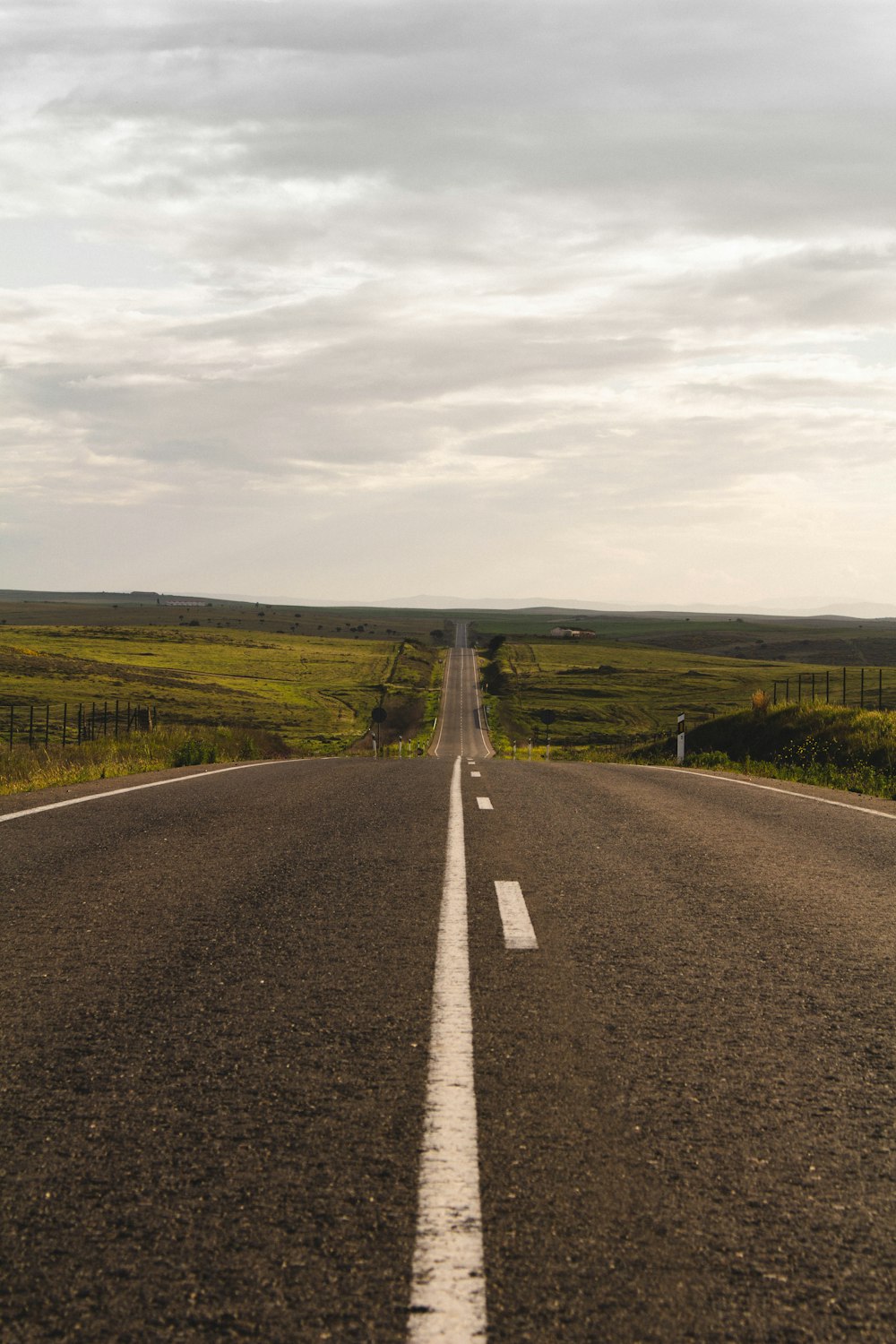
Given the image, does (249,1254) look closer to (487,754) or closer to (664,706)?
(487,754)

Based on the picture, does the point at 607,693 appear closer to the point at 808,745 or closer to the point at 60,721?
the point at 60,721

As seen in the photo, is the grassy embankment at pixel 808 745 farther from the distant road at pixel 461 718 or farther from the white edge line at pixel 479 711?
the white edge line at pixel 479 711

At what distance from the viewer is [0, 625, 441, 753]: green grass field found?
6988cm

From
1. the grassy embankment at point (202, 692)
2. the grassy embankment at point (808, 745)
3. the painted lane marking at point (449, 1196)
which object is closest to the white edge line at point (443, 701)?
the grassy embankment at point (202, 692)

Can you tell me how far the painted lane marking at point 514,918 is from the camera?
5801 millimetres

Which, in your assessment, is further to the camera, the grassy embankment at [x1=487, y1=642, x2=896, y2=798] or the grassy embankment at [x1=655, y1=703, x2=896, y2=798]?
the grassy embankment at [x1=487, y1=642, x2=896, y2=798]

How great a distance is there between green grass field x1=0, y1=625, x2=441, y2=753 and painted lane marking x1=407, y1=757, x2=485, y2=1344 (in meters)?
55.7

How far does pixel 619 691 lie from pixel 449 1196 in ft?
348

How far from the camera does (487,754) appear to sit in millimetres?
63594

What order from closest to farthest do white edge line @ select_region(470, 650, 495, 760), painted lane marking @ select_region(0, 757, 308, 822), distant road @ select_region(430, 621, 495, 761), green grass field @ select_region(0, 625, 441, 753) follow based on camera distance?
painted lane marking @ select_region(0, 757, 308, 822), white edge line @ select_region(470, 650, 495, 760), green grass field @ select_region(0, 625, 441, 753), distant road @ select_region(430, 621, 495, 761)

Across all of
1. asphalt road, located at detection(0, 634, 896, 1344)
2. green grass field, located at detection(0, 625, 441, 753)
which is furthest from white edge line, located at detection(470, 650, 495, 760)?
asphalt road, located at detection(0, 634, 896, 1344)

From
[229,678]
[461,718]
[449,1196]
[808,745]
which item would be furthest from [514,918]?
[229,678]

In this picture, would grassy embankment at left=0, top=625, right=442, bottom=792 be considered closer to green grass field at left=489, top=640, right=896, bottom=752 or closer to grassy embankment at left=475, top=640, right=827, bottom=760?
grassy embankment at left=475, top=640, right=827, bottom=760

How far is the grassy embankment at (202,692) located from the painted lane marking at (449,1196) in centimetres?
1185
